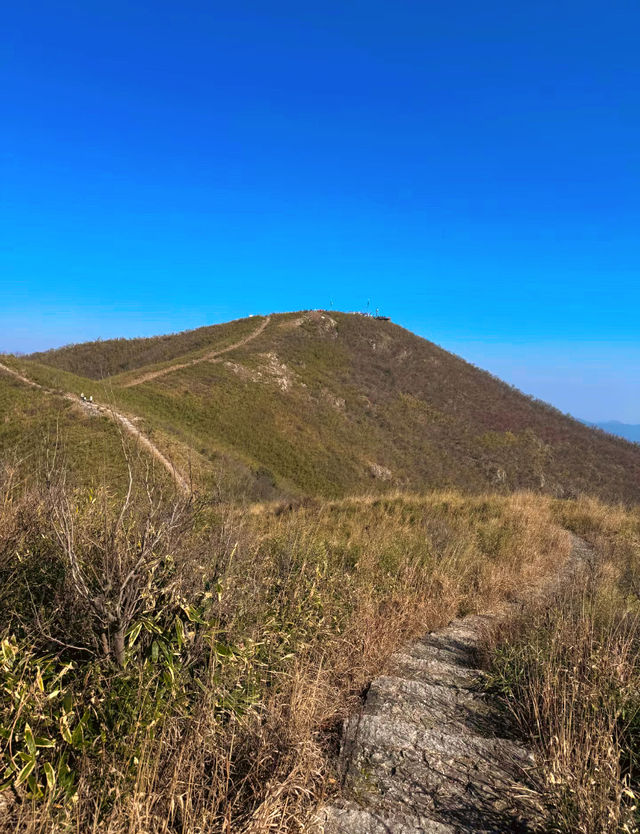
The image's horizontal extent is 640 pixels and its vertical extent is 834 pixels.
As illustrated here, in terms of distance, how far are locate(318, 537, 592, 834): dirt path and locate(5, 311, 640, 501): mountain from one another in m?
21.1

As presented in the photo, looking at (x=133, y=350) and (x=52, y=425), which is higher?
(x=133, y=350)

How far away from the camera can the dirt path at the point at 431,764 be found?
7.70ft

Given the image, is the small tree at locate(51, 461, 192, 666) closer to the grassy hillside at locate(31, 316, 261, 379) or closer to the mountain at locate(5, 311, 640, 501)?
the mountain at locate(5, 311, 640, 501)

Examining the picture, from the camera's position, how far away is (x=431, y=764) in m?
2.79

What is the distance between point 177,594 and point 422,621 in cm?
351

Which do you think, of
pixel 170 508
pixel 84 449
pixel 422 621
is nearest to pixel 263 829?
pixel 170 508

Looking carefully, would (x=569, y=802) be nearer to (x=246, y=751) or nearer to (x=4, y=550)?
(x=246, y=751)

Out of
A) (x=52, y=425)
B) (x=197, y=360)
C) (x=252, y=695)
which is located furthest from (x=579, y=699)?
(x=197, y=360)

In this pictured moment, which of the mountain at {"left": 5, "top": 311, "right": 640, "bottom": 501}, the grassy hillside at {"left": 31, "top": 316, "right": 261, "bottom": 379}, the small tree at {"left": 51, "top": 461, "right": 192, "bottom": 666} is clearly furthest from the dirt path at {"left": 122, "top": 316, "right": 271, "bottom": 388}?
the small tree at {"left": 51, "top": 461, "right": 192, "bottom": 666}

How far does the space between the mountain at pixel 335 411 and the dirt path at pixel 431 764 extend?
832 inches

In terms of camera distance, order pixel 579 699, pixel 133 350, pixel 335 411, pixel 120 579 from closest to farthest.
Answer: pixel 120 579 < pixel 579 699 < pixel 335 411 < pixel 133 350

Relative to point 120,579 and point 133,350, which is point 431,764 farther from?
point 133,350

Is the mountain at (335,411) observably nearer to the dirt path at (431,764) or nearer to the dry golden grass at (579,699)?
the dirt path at (431,764)

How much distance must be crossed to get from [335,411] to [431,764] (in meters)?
43.7
